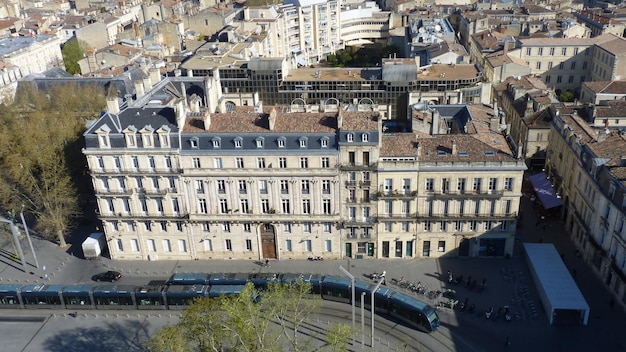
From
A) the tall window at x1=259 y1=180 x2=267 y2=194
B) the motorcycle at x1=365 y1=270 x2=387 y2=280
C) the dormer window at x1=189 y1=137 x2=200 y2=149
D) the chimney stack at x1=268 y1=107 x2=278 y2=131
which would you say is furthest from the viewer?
the motorcycle at x1=365 y1=270 x2=387 y2=280

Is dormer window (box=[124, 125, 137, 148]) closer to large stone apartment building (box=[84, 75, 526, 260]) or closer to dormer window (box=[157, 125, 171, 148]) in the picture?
large stone apartment building (box=[84, 75, 526, 260])

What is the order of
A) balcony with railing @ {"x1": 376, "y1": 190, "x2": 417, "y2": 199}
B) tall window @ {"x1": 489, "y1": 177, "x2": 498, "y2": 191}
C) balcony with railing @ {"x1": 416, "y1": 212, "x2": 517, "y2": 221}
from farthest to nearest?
balcony with railing @ {"x1": 416, "y1": 212, "x2": 517, "y2": 221}
balcony with railing @ {"x1": 376, "y1": 190, "x2": 417, "y2": 199}
tall window @ {"x1": 489, "y1": 177, "x2": 498, "y2": 191}

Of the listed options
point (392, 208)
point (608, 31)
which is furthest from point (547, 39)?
point (392, 208)

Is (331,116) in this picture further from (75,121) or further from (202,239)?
(75,121)

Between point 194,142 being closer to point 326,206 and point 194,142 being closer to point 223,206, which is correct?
point 223,206

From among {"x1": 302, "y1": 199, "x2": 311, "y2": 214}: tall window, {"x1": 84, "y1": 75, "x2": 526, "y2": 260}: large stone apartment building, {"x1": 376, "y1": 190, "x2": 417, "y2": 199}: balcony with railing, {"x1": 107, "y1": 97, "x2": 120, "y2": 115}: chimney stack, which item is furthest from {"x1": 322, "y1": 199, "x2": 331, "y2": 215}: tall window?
{"x1": 107, "y1": 97, "x2": 120, "y2": 115}: chimney stack

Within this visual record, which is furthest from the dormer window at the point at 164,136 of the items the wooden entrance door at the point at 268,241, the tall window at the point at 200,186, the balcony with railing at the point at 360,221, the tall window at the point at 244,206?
the balcony with railing at the point at 360,221

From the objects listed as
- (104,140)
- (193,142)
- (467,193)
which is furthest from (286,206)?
(104,140)
